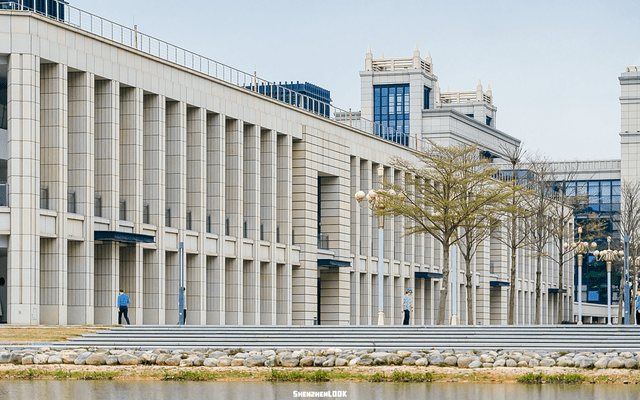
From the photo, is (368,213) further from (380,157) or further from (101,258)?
(101,258)

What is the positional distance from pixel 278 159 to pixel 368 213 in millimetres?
12478

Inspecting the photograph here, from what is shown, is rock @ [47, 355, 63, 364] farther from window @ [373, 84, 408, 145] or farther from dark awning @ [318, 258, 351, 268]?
window @ [373, 84, 408, 145]

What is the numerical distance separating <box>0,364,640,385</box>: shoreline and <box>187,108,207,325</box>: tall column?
2750cm

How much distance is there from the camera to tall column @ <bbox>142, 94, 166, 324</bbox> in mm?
52750

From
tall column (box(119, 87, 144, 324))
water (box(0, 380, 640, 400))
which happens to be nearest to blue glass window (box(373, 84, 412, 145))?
tall column (box(119, 87, 144, 324))

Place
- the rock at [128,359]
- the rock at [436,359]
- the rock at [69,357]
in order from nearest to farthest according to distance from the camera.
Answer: the rock at [436,359], the rock at [128,359], the rock at [69,357]

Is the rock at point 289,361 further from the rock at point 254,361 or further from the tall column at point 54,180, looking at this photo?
the tall column at point 54,180

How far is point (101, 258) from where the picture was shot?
50.1 m

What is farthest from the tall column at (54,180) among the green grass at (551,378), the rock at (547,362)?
the green grass at (551,378)

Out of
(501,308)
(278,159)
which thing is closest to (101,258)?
(278,159)

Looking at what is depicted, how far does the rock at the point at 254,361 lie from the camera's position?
28.9 m

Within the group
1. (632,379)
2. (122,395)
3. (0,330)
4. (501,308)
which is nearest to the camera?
(122,395)

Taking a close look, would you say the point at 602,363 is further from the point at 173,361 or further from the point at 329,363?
the point at 173,361

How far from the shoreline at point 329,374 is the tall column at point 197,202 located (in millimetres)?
27499
